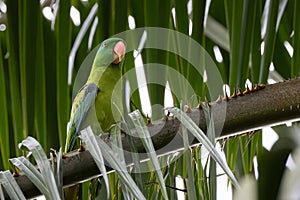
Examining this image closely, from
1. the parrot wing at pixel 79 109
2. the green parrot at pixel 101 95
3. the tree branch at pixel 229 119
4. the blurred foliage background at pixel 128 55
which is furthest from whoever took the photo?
the green parrot at pixel 101 95

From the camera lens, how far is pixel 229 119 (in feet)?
2.47

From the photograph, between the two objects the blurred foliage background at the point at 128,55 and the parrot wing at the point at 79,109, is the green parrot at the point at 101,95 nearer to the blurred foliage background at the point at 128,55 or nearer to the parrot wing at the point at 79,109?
the parrot wing at the point at 79,109

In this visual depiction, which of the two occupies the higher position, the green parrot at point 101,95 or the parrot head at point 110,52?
the parrot head at point 110,52

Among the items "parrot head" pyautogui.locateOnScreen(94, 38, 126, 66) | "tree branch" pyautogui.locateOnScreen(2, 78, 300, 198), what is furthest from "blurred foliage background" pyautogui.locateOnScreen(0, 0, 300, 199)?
"tree branch" pyautogui.locateOnScreen(2, 78, 300, 198)

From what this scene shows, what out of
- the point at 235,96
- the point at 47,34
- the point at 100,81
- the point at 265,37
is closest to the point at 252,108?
the point at 235,96

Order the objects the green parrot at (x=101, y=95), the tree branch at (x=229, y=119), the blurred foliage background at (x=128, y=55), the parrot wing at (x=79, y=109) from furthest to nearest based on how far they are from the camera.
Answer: the green parrot at (x=101, y=95), the parrot wing at (x=79, y=109), the blurred foliage background at (x=128, y=55), the tree branch at (x=229, y=119)

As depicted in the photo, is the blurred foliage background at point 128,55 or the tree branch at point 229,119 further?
the blurred foliage background at point 128,55

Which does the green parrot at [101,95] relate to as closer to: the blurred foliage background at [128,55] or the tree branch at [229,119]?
the blurred foliage background at [128,55]

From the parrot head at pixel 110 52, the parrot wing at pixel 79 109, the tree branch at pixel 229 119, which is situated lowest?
the tree branch at pixel 229 119

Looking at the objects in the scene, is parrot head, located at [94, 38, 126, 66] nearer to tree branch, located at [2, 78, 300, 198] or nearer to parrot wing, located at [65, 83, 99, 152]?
parrot wing, located at [65, 83, 99, 152]

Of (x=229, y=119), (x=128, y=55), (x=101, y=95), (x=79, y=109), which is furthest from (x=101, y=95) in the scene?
(x=229, y=119)

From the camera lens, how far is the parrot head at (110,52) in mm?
1199

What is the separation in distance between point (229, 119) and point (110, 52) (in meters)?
0.68

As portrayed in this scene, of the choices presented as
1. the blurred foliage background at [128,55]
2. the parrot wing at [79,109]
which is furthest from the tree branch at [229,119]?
the parrot wing at [79,109]
